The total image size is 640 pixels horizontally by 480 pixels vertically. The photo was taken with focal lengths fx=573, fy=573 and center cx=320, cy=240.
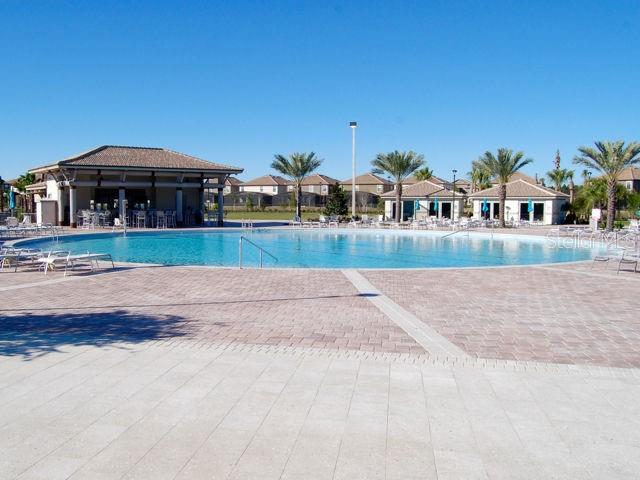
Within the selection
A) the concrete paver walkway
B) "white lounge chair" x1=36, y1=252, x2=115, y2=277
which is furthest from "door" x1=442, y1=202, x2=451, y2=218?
the concrete paver walkway

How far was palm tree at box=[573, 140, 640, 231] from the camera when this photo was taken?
109 feet

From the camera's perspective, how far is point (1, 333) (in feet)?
23.5

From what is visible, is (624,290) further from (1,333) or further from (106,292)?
(1,333)

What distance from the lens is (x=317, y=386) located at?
529cm

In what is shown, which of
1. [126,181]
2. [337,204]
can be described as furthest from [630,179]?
[126,181]

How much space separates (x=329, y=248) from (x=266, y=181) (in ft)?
211

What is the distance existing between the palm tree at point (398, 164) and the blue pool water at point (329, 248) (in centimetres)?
959

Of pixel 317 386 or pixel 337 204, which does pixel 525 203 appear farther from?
pixel 317 386

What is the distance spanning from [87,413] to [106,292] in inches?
248

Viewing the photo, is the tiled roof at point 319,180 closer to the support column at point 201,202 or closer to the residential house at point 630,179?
the residential house at point 630,179

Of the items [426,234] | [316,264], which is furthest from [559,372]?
[426,234]

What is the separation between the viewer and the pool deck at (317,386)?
12.5 feet

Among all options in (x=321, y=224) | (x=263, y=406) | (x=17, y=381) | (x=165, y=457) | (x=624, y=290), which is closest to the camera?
(x=165, y=457)

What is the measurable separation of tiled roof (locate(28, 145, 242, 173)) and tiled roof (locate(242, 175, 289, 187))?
4946 cm
